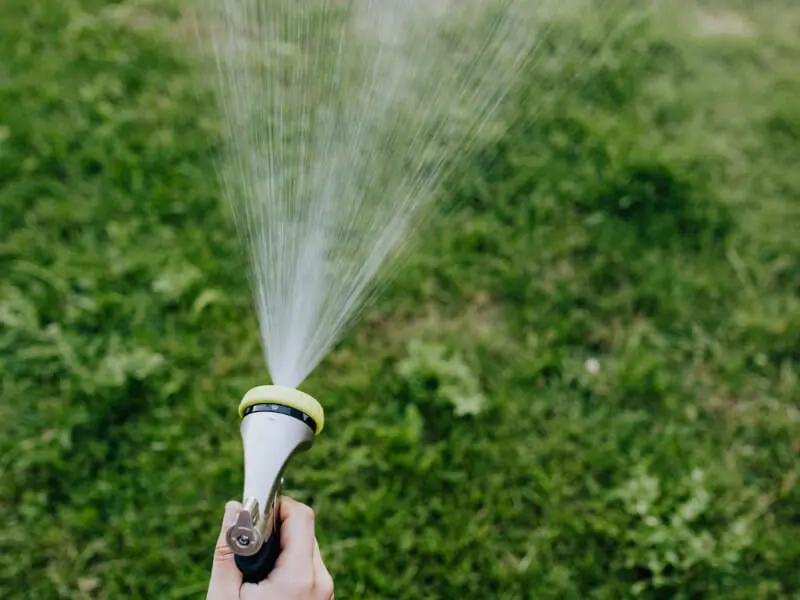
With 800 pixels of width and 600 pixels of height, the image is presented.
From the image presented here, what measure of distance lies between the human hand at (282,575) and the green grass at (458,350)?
1.05 meters

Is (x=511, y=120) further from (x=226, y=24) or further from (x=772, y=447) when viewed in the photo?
(x=772, y=447)

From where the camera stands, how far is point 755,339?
3359 mm

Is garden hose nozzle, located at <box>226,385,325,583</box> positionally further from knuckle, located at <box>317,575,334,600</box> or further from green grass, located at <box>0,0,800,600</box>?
green grass, located at <box>0,0,800,600</box>

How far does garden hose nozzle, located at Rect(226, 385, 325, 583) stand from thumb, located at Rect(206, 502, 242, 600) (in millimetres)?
19

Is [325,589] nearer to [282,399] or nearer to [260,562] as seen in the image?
[260,562]

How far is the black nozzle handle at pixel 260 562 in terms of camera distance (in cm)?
162

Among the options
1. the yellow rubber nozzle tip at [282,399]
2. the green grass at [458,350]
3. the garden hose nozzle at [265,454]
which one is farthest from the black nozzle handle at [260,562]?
the green grass at [458,350]

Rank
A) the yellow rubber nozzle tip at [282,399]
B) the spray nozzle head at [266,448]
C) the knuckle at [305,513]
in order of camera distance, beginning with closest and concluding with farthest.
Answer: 1. the spray nozzle head at [266,448]
2. the yellow rubber nozzle tip at [282,399]
3. the knuckle at [305,513]

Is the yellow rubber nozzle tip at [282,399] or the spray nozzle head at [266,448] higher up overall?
the yellow rubber nozzle tip at [282,399]

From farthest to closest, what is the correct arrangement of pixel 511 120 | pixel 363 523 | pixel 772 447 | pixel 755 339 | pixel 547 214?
pixel 511 120 → pixel 547 214 → pixel 755 339 → pixel 772 447 → pixel 363 523

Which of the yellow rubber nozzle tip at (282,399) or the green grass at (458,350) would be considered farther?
the green grass at (458,350)

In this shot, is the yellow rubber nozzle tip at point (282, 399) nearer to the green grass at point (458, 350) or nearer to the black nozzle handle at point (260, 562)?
the black nozzle handle at point (260, 562)

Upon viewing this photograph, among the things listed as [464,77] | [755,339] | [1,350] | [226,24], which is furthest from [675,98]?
[1,350]

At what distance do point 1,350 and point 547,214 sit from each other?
227 centimetres
